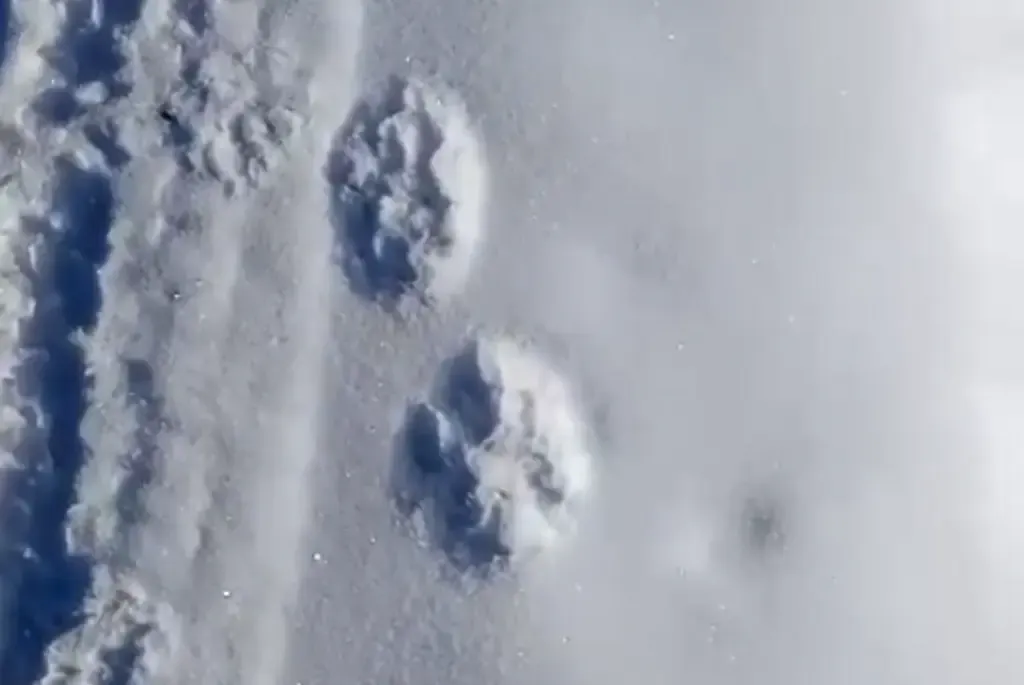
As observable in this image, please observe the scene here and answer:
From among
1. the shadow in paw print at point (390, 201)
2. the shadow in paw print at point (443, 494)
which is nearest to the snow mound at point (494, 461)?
the shadow in paw print at point (443, 494)

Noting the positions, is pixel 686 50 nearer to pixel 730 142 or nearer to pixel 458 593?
pixel 730 142

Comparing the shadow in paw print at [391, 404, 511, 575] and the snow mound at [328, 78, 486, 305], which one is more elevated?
the snow mound at [328, 78, 486, 305]

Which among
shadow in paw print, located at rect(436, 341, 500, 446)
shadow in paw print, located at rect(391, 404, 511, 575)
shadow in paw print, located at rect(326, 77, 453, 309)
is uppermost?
shadow in paw print, located at rect(326, 77, 453, 309)

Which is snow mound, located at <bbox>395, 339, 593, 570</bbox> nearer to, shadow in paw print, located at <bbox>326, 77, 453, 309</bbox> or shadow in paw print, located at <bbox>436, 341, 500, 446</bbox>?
shadow in paw print, located at <bbox>436, 341, 500, 446</bbox>

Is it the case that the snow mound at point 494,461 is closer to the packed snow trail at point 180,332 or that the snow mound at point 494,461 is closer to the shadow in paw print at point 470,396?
the shadow in paw print at point 470,396

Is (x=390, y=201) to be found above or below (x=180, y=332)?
above

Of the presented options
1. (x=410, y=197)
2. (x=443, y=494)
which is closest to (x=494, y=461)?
(x=443, y=494)

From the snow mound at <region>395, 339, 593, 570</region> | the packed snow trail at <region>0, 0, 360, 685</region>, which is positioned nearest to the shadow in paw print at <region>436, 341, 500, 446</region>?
the snow mound at <region>395, 339, 593, 570</region>

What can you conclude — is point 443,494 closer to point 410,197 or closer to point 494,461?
point 494,461
